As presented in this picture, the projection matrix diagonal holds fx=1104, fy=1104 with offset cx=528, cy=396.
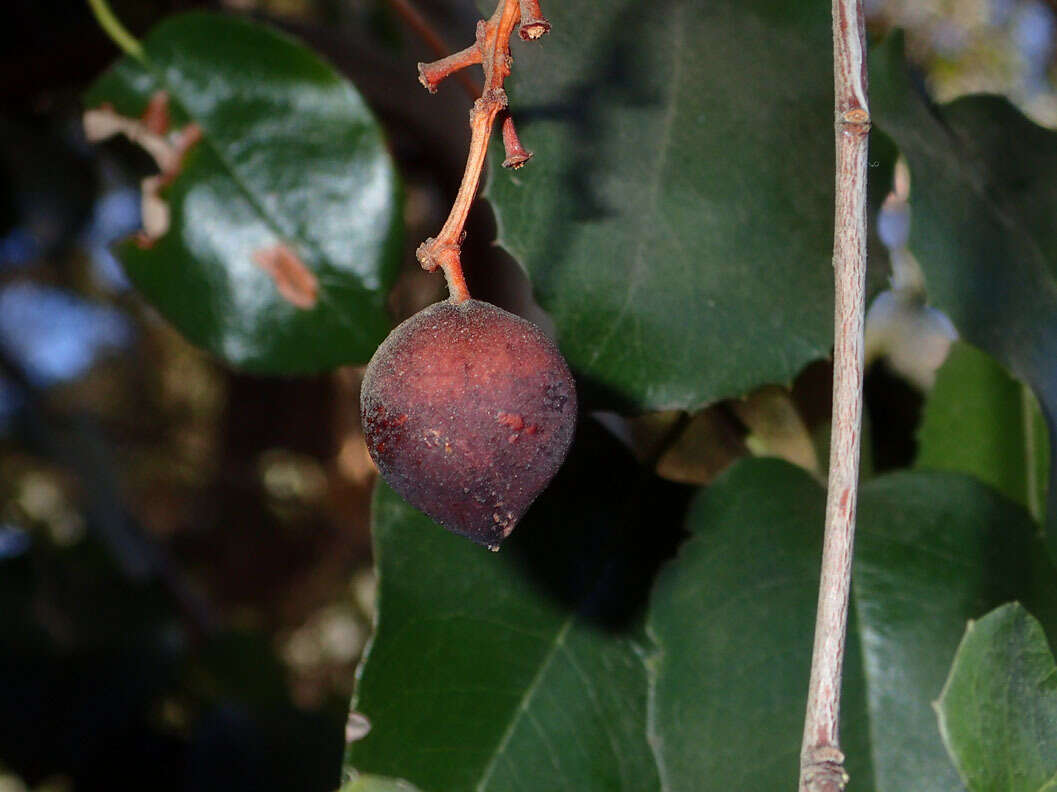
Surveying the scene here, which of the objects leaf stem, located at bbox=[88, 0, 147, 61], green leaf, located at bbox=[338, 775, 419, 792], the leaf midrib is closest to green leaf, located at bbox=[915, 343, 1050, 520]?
the leaf midrib

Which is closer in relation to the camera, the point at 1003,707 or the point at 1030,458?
the point at 1003,707

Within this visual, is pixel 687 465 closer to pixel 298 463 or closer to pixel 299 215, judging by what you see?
pixel 299 215

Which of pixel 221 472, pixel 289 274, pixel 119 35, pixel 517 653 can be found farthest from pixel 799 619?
pixel 221 472

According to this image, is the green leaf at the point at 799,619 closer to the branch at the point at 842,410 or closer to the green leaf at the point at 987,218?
the green leaf at the point at 987,218

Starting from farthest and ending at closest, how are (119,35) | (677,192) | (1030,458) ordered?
1. (119,35)
2. (1030,458)
3. (677,192)

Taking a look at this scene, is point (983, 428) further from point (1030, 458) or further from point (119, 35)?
point (119, 35)

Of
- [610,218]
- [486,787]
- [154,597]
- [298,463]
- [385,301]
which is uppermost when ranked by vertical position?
[610,218]

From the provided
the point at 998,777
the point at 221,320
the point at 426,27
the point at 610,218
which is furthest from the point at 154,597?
the point at 998,777
